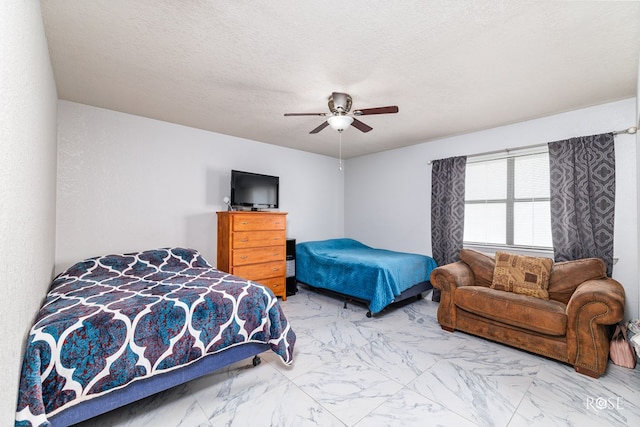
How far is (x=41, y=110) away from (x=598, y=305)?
169 inches

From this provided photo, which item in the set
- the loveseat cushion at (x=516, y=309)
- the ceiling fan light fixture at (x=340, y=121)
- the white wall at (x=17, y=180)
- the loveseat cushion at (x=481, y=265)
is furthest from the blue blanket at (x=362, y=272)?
the white wall at (x=17, y=180)

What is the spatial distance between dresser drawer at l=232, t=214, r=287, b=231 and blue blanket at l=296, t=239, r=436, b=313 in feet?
2.27

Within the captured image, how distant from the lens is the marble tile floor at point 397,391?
1.78 meters

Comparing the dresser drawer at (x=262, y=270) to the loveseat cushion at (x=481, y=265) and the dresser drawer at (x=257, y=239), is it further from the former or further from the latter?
the loveseat cushion at (x=481, y=265)

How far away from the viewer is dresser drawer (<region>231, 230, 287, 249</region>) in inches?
147

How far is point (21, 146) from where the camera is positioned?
4.07 feet

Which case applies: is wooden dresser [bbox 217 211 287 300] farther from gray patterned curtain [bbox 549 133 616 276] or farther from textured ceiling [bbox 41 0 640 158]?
gray patterned curtain [bbox 549 133 616 276]

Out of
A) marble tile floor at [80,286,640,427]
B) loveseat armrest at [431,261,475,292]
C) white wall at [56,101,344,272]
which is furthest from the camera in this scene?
loveseat armrest at [431,261,475,292]

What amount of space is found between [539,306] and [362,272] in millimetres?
1808

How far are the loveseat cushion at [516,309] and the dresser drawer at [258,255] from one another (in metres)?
2.40

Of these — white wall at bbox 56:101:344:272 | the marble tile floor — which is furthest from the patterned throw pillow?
white wall at bbox 56:101:344:272

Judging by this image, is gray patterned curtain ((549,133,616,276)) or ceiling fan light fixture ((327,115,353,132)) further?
gray patterned curtain ((549,133,616,276))

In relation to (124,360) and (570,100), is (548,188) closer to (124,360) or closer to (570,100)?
(570,100)

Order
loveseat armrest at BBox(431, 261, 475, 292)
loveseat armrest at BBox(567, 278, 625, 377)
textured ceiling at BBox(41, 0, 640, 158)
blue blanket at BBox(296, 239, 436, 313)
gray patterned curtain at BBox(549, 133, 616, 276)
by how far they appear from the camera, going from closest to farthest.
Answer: textured ceiling at BBox(41, 0, 640, 158) < loveseat armrest at BBox(567, 278, 625, 377) < gray patterned curtain at BBox(549, 133, 616, 276) < loveseat armrest at BBox(431, 261, 475, 292) < blue blanket at BBox(296, 239, 436, 313)
